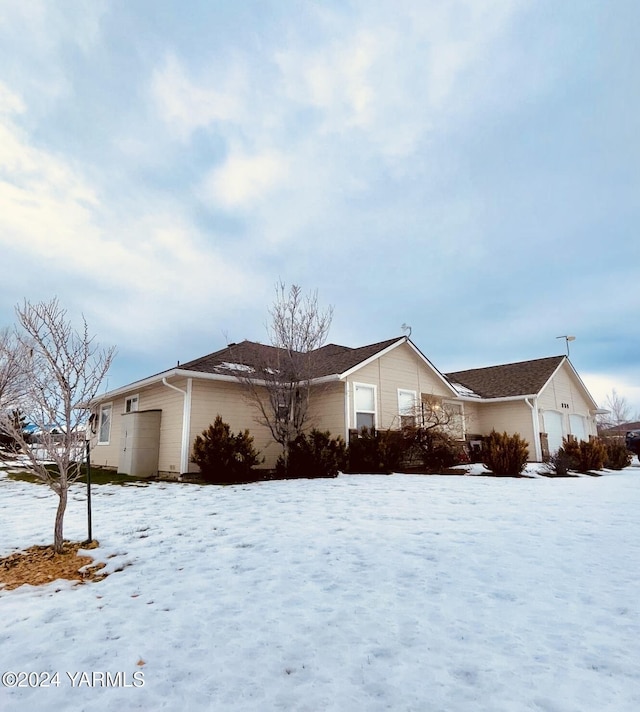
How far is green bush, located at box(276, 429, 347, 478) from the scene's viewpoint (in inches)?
473

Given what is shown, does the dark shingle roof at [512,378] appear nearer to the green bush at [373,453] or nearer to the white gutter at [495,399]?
the white gutter at [495,399]

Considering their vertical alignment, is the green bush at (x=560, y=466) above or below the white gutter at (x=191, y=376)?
below

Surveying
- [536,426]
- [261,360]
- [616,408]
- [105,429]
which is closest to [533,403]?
[536,426]

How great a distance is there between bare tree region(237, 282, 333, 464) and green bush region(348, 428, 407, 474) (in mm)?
1837

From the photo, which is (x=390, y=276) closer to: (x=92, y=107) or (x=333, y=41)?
(x=333, y=41)

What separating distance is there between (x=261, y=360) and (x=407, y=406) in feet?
20.0

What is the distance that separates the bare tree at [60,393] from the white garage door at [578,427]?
22471mm

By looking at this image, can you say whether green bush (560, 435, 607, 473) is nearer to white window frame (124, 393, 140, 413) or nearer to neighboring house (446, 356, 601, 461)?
neighboring house (446, 356, 601, 461)

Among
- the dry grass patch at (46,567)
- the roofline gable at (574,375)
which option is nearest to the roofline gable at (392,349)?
the roofline gable at (574,375)

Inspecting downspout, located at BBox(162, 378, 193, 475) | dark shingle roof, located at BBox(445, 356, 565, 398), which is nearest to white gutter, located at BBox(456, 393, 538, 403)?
dark shingle roof, located at BBox(445, 356, 565, 398)

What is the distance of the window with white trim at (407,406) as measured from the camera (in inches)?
612

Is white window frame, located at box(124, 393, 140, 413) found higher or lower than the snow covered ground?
higher

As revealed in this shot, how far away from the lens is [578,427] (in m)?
21.8

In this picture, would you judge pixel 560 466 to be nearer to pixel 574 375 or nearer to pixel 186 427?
pixel 574 375
